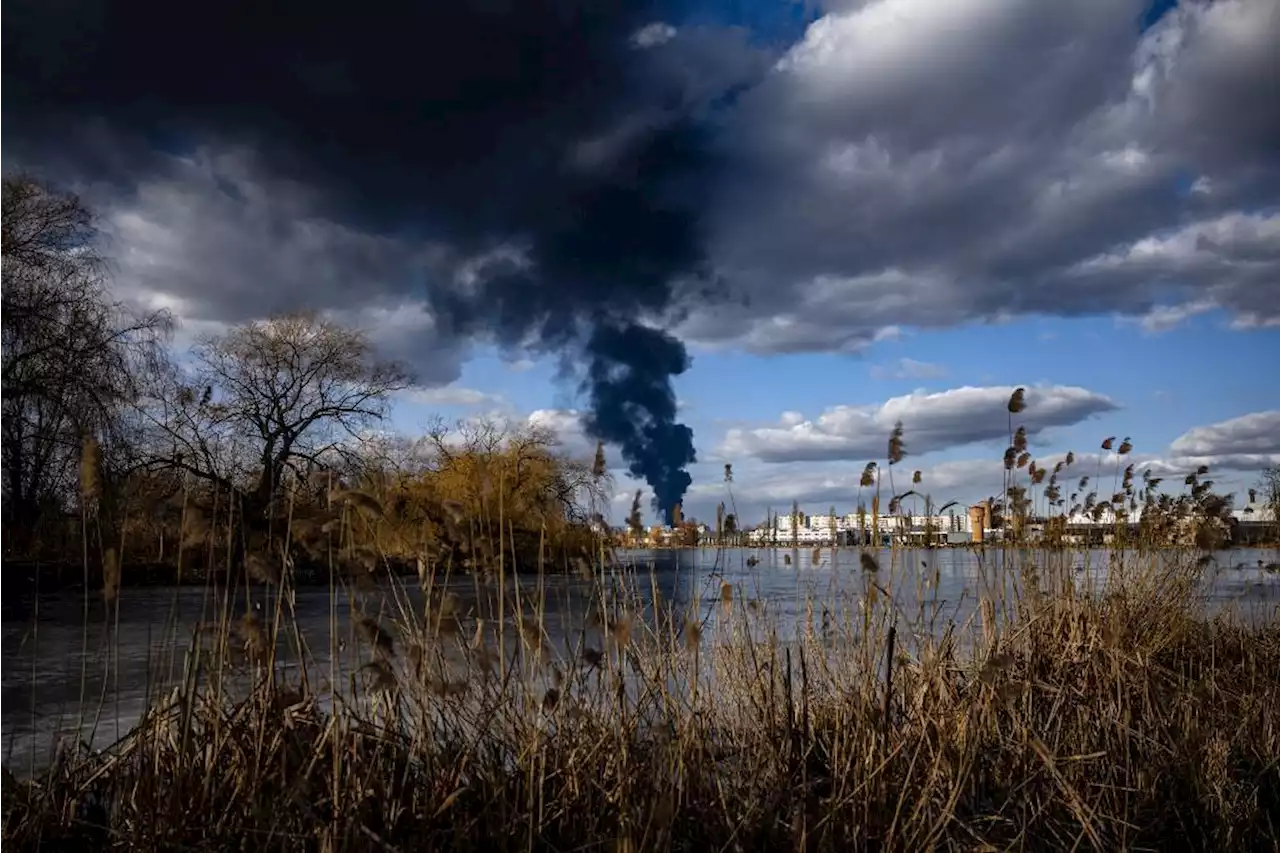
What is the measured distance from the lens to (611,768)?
316 centimetres

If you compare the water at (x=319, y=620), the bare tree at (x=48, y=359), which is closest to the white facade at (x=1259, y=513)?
the water at (x=319, y=620)

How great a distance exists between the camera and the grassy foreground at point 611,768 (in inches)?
108

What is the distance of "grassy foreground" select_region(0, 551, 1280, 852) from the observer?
275 cm

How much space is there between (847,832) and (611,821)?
68 centimetres

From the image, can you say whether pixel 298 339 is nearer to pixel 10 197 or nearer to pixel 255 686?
pixel 10 197

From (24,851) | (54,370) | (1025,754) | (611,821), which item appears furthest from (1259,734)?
(54,370)

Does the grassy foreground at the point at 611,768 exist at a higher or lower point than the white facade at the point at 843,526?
lower

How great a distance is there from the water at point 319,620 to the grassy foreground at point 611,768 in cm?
16

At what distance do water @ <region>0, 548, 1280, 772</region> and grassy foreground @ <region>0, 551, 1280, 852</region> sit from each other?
0.51ft

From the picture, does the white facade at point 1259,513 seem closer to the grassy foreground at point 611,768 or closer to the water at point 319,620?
the water at point 319,620

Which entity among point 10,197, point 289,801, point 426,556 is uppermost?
point 10,197

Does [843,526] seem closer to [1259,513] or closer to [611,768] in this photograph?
[611,768]

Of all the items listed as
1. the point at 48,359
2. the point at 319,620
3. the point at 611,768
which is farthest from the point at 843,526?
the point at 48,359

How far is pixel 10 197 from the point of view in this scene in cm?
1803
